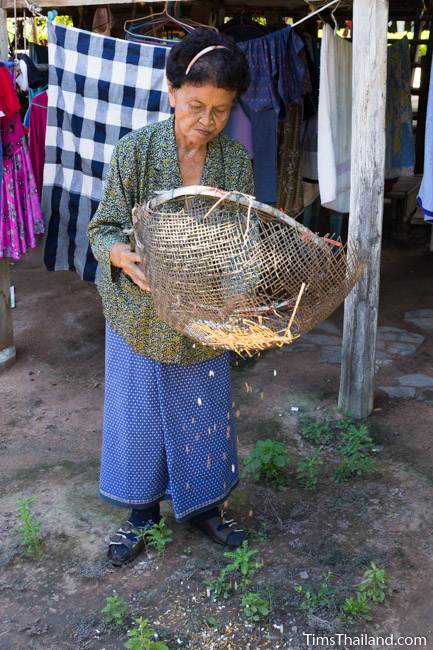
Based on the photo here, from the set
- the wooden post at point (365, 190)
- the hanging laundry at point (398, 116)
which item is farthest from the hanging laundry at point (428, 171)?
the hanging laundry at point (398, 116)

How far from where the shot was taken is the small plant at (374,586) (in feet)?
8.41

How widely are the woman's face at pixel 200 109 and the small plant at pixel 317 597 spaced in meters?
1.58

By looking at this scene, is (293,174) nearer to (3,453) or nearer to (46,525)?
(3,453)

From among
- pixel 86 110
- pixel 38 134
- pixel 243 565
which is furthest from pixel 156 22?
pixel 243 565

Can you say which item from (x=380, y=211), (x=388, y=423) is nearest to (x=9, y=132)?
(x=380, y=211)

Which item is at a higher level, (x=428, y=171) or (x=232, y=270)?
(x=428, y=171)

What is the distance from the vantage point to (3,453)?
12.1 feet

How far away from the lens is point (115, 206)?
7.78 feet

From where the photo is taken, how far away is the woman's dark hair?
2.17 meters

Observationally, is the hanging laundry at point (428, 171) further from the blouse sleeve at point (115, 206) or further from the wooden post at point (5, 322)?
the wooden post at point (5, 322)

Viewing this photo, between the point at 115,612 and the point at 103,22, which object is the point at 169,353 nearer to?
the point at 115,612

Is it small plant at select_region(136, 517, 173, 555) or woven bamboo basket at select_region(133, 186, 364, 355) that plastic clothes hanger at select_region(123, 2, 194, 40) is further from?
small plant at select_region(136, 517, 173, 555)

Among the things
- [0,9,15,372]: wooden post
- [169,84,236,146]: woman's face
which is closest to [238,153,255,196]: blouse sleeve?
[169,84,236,146]: woman's face

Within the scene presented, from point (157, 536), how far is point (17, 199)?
2355mm
